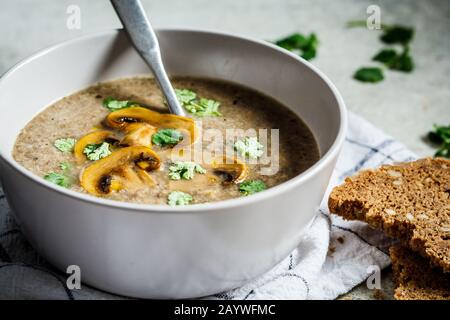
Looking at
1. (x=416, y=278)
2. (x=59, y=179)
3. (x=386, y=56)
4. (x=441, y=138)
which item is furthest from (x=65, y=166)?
(x=386, y=56)

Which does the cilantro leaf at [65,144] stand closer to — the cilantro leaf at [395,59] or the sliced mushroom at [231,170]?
the sliced mushroom at [231,170]

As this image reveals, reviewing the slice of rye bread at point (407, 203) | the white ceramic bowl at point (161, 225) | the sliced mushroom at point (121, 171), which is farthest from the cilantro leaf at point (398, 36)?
the sliced mushroom at point (121, 171)

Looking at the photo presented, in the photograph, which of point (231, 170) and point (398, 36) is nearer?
point (231, 170)

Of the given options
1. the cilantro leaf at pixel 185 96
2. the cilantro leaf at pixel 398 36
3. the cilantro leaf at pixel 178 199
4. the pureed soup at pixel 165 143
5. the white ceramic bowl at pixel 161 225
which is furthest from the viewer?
the cilantro leaf at pixel 398 36

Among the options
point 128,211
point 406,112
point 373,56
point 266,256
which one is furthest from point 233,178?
point 373,56

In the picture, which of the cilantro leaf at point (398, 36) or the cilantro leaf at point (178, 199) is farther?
the cilantro leaf at point (398, 36)

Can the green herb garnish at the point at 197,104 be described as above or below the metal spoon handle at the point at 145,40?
below

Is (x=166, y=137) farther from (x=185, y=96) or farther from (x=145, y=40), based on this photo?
(x=145, y=40)
